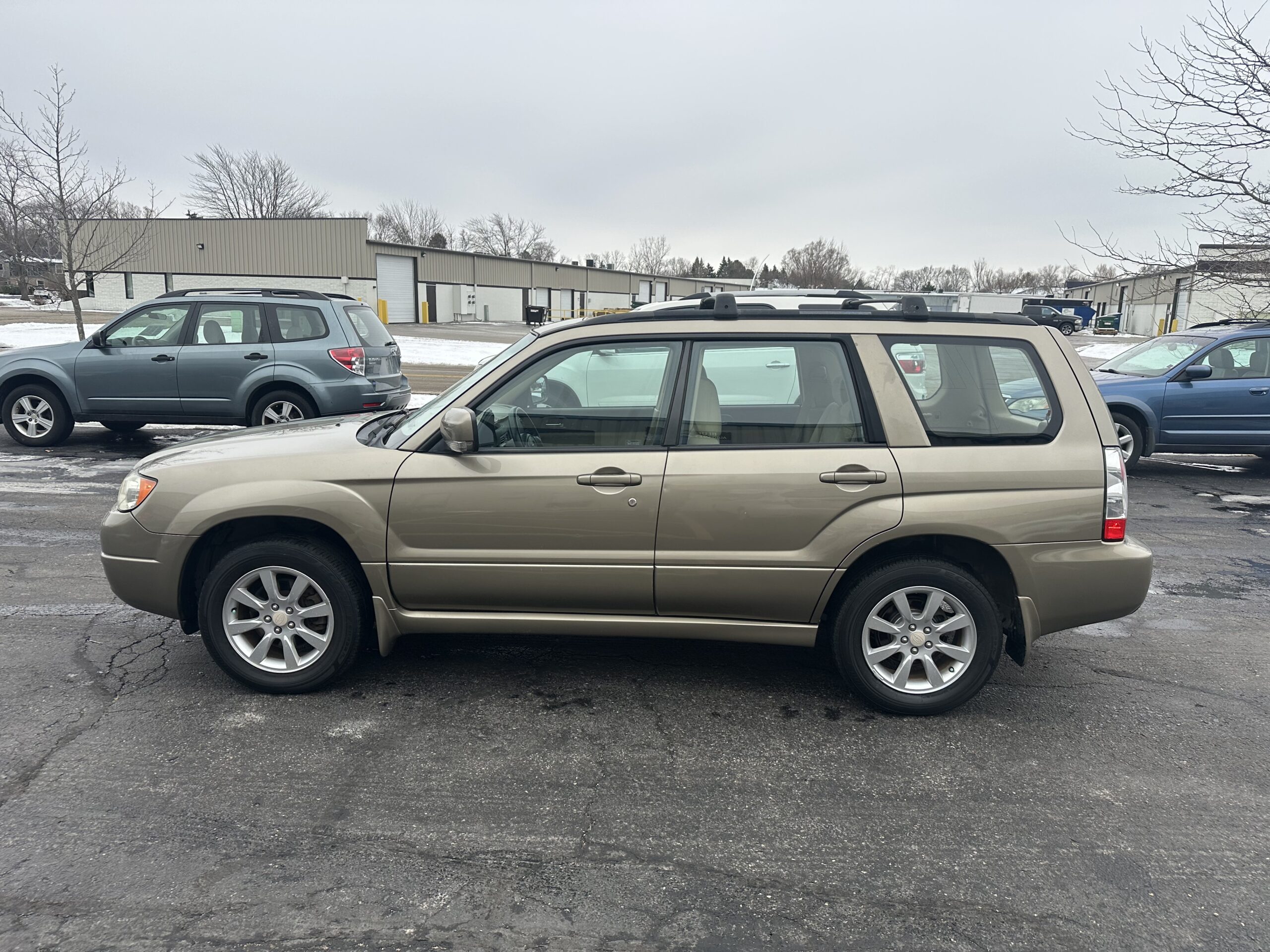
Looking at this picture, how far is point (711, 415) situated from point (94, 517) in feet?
20.0

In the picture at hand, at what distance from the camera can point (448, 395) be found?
436 centimetres

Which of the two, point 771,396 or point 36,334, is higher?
point 36,334

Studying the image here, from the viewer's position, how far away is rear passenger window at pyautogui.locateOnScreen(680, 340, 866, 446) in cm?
399

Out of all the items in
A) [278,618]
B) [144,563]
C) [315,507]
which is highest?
[315,507]

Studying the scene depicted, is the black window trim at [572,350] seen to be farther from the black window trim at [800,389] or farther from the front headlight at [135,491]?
the front headlight at [135,491]

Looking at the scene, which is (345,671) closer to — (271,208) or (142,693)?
(142,693)

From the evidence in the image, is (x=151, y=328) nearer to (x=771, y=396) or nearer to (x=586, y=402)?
(x=586, y=402)

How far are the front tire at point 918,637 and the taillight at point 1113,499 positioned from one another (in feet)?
1.91

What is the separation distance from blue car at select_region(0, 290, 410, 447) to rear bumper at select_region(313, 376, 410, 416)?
0.01 meters

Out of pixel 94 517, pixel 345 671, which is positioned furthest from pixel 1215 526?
pixel 94 517

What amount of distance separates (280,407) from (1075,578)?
914cm

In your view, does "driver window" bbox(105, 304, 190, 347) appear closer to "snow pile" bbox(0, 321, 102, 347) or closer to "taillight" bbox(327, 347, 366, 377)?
"taillight" bbox(327, 347, 366, 377)

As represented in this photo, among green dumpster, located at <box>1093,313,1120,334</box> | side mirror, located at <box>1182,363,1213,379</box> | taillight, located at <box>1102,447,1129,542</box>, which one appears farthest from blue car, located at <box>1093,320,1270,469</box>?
green dumpster, located at <box>1093,313,1120,334</box>

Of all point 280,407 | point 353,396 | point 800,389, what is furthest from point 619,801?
point 280,407
